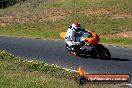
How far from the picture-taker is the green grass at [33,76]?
1450 cm

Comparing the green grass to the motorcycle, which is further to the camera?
the motorcycle

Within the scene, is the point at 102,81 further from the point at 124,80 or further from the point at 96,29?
the point at 96,29

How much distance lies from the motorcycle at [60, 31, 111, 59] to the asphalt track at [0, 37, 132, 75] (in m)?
0.46

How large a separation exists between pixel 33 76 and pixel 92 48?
271 inches

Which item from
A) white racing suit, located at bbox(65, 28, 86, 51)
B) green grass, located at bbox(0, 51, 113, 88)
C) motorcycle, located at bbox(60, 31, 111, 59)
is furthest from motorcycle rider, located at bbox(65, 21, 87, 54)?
green grass, located at bbox(0, 51, 113, 88)

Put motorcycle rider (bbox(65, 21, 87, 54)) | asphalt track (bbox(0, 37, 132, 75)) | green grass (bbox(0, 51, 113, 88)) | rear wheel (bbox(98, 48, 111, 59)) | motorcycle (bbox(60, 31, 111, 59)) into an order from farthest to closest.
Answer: motorcycle rider (bbox(65, 21, 87, 54))
motorcycle (bbox(60, 31, 111, 59))
rear wheel (bbox(98, 48, 111, 59))
asphalt track (bbox(0, 37, 132, 75))
green grass (bbox(0, 51, 113, 88))

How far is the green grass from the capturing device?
47.6 ft

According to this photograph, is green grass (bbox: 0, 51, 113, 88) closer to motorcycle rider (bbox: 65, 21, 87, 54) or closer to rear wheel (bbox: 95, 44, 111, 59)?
rear wheel (bbox: 95, 44, 111, 59)

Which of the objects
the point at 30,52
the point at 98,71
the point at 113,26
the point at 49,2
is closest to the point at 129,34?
the point at 113,26

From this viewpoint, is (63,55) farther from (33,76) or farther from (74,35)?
(33,76)

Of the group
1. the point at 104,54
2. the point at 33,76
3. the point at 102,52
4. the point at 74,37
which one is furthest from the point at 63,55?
the point at 33,76

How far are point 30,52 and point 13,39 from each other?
20.9 ft

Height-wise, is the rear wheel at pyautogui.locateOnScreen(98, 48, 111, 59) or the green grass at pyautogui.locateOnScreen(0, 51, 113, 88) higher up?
the green grass at pyautogui.locateOnScreen(0, 51, 113, 88)

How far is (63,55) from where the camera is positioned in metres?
23.0
